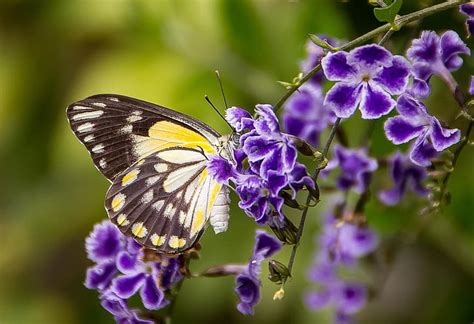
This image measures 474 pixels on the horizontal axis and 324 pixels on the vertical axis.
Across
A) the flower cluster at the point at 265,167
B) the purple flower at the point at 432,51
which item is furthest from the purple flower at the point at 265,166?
the purple flower at the point at 432,51

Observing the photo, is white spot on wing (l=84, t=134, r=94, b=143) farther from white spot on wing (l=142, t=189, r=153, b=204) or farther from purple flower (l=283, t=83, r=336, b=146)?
purple flower (l=283, t=83, r=336, b=146)

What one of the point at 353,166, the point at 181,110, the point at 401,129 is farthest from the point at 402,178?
the point at 181,110

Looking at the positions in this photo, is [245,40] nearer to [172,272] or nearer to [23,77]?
[172,272]

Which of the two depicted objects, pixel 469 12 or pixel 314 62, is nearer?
pixel 469 12

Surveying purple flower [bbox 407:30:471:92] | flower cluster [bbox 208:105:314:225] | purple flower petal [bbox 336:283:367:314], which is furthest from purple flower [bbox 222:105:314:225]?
purple flower petal [bbox 336:283:367:314]

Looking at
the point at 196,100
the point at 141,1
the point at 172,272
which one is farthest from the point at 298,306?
the point at 172,272

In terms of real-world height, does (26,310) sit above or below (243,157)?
below

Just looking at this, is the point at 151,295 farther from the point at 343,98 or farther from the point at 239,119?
the point at 343,98
